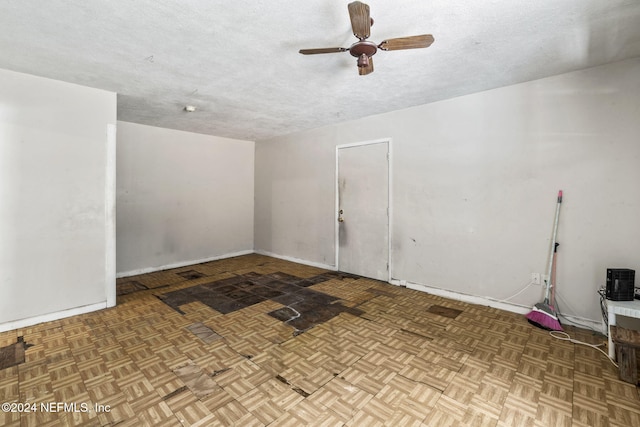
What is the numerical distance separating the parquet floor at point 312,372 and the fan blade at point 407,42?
236 centimetres

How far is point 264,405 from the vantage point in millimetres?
1782

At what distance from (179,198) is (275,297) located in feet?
9.73

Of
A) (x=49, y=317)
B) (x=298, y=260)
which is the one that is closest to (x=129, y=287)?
(x=49, y=317)

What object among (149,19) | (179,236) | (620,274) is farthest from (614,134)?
(179,236)

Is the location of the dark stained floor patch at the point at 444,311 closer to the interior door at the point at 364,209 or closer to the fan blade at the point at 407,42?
the interior door at the point at 364,209

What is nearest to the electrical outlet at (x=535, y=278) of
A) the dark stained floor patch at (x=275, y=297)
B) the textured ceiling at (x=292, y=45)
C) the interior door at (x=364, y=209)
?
the interior door at (x=364, y=209)

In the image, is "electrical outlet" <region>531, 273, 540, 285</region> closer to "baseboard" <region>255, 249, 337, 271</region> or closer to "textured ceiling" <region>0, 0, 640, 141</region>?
"textured ceiling" <region>0, 0, 640, 141</region>

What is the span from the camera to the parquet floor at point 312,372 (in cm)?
170

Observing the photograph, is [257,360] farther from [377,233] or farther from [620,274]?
[620,274]

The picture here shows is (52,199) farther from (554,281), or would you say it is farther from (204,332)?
(554,281)

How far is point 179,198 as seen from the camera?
5.31 m

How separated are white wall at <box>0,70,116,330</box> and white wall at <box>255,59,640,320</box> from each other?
3500mm

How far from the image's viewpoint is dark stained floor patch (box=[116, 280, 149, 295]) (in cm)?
392

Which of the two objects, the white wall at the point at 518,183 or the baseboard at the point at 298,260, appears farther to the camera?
the baseboard at the point at 298,260
